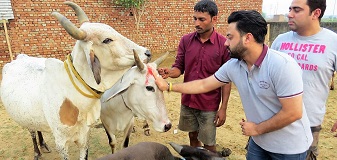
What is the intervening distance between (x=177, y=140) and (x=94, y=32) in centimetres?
290

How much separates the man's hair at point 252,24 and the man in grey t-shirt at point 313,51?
64 centimetres

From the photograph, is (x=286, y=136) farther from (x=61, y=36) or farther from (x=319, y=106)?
(x=61, y=36)

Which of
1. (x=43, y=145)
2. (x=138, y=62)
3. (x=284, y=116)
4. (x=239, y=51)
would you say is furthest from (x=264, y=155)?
(x=43, y=145)

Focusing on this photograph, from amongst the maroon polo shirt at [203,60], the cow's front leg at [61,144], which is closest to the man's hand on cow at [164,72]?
the maroon polo shirt at [203,60]

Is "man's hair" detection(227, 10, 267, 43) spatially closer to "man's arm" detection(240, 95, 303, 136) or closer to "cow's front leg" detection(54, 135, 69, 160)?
"man's arm" detection(240, 95, 303, 136)

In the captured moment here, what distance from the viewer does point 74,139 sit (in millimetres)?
2746

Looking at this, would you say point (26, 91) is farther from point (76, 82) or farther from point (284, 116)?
point (284, 116)

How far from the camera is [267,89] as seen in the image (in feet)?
5.85

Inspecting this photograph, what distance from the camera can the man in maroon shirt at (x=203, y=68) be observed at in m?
2.84

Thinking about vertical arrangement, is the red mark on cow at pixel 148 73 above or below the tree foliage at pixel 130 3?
below

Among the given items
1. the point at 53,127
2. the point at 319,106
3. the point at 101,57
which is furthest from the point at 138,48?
the point at 319,106

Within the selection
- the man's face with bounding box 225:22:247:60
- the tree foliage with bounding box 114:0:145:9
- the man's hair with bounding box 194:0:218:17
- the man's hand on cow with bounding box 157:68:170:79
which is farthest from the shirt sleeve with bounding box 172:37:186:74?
the tree foliage with bounding box 114:0:145:9

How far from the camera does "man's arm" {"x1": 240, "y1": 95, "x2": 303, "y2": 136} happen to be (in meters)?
1.67

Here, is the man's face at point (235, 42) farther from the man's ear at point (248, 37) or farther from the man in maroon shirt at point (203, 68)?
the man in maroon shirt at point (203, 68)
